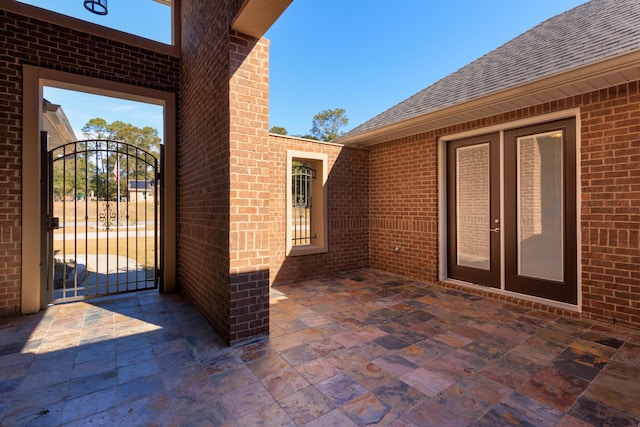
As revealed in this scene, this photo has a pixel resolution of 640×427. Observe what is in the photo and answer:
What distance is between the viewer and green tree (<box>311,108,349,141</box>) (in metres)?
29.2

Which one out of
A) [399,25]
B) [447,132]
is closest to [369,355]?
[447,132]

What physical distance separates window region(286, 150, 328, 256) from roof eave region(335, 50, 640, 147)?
1.29 metres

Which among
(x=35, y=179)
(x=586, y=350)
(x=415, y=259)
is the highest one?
(x=35, y=179)

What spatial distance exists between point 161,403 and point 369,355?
63.9 inches

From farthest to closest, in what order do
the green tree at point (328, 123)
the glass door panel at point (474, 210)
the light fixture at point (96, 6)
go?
the green tree at point (328, 123), the glass door panel at point (474, 210), the light fixture at point (96, 6)

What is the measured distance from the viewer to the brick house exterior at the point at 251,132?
2.79m

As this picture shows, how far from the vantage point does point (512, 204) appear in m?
4.08

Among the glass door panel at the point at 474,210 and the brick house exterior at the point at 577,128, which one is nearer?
the brick house exterior at the point at 577,128

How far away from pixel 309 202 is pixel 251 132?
2.97 m

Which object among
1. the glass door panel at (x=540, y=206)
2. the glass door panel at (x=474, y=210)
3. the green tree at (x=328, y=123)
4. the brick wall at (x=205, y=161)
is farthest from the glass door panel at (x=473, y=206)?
the green tree at (x=328, y=123)

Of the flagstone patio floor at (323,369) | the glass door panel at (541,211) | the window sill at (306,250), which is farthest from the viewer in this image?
the window sill at (306,250)

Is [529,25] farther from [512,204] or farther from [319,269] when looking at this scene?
[319,269]

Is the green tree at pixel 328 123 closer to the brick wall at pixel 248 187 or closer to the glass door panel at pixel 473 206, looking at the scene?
the glass door panel at pixel 473 206

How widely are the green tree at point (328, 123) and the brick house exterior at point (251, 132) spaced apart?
2507 cm
